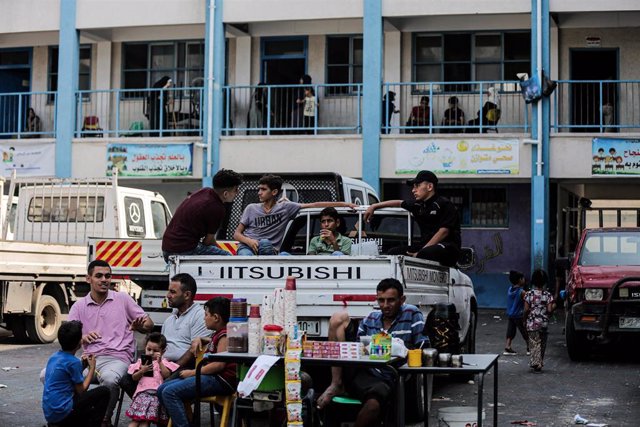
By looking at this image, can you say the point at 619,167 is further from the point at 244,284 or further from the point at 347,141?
the point at 244,284

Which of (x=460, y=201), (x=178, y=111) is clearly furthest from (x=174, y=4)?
(x=460, y=201)

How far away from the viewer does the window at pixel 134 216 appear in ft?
58.9

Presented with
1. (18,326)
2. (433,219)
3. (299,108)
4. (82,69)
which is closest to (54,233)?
(18,326)

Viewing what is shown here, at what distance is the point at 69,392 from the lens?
834 centimetres

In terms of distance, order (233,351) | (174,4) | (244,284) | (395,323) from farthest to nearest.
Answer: (174,4) < (244,284) < (395,323) < (233,351)

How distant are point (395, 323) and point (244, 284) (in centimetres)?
168

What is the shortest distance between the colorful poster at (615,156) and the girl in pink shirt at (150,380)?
50.2 feet

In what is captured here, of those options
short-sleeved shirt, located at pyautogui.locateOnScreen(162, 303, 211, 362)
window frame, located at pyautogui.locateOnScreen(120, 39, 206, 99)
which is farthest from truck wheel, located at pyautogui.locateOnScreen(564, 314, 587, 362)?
window frame, located at pyautogui.locateOnScreen(120, 39, 206, 99)

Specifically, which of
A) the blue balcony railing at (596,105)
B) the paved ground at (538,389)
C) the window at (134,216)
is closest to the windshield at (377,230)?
the paved ground at (538,389)

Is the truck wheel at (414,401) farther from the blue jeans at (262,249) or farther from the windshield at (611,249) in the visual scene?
the windshield at (611,249)

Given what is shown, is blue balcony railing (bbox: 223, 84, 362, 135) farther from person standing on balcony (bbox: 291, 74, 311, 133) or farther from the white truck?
the white truck

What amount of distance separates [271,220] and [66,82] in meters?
15.1

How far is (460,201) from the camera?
2539 cm

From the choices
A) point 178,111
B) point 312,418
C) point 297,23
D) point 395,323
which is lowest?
point 312,418
